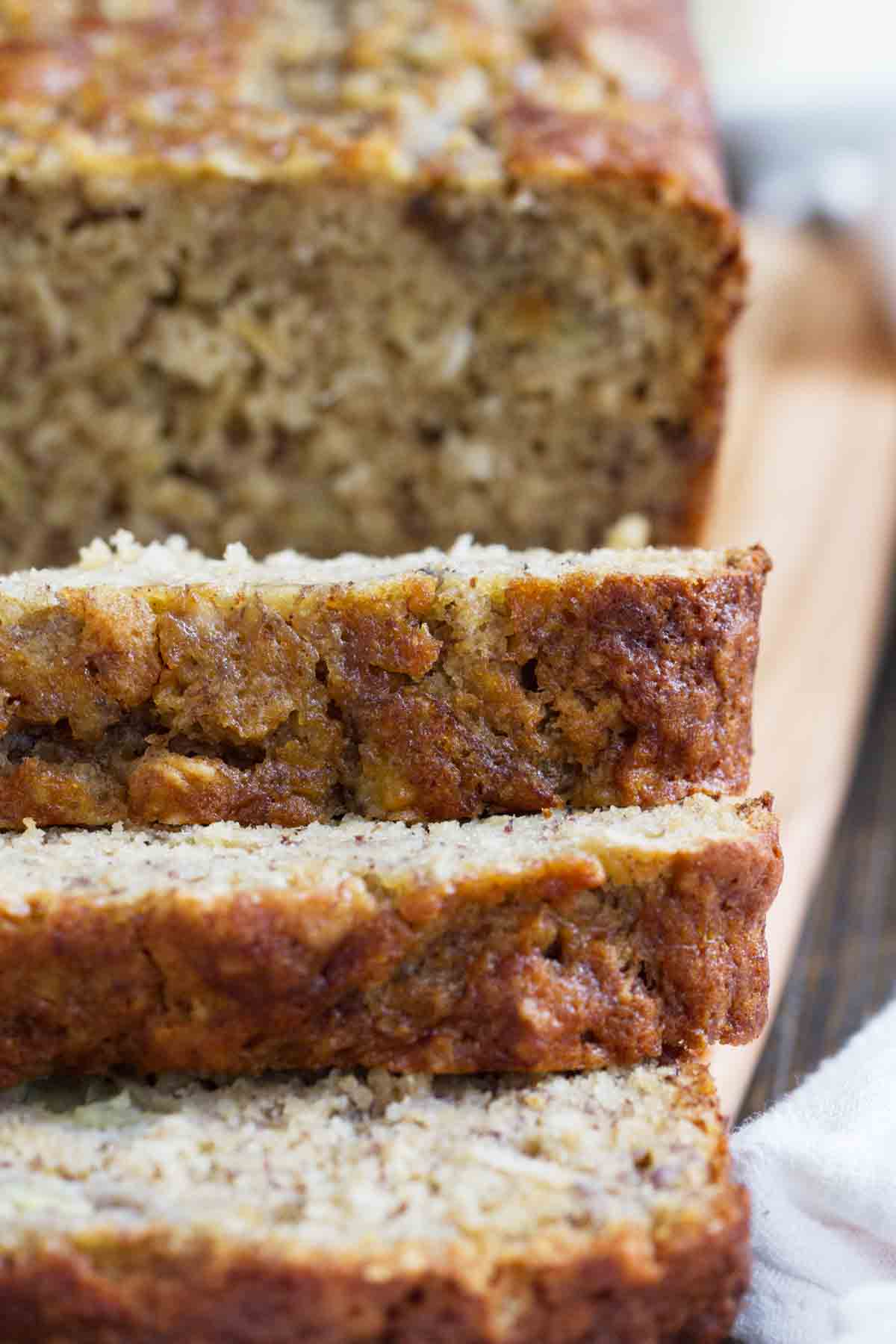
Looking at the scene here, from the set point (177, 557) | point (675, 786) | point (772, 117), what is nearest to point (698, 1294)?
point (675, 786)

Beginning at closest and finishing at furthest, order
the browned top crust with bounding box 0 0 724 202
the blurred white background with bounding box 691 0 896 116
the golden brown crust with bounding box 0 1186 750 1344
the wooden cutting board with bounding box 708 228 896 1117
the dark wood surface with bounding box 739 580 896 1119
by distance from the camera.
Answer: the golden brown crust with bounding box 0 1186 750 1344
the dark wood surface with bounding box 739 580 896 1119
the wooden cutting board with bounding box 708 228 896 1117
the browned top crust with bounding box 0 0 724 202
the blurred white background with bounding box 691 0 896 116

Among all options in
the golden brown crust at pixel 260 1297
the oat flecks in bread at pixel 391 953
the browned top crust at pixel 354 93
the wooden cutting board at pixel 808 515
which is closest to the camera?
the golden brown crust at pixel 260 1297

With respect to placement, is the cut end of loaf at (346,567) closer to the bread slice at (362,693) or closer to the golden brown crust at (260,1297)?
the bread slice at (362,693)

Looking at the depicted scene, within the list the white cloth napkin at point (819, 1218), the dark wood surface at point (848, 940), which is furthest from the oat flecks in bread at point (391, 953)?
the dark wood surface at point (848, 940)

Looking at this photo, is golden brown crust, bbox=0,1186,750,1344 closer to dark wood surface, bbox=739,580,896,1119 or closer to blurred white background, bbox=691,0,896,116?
dark wood surface, bbox=739,580,896,1119

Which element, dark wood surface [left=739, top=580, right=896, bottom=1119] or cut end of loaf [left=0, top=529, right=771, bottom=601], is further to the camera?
dark wood surface [left=739, top=580, right=896, bottom=1119]

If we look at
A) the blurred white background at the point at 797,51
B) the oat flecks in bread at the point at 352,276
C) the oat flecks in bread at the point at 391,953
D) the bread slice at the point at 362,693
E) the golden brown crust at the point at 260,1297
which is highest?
the blurred white background at the point at 797,51

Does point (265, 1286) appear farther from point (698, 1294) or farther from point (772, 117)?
point (772, 117)

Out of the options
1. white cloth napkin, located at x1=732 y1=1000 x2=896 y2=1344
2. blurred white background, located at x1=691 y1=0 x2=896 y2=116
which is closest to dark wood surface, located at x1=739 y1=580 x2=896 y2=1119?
white cloth napkin, located at x1=732 y1=1000 x2=896 y2=1344
